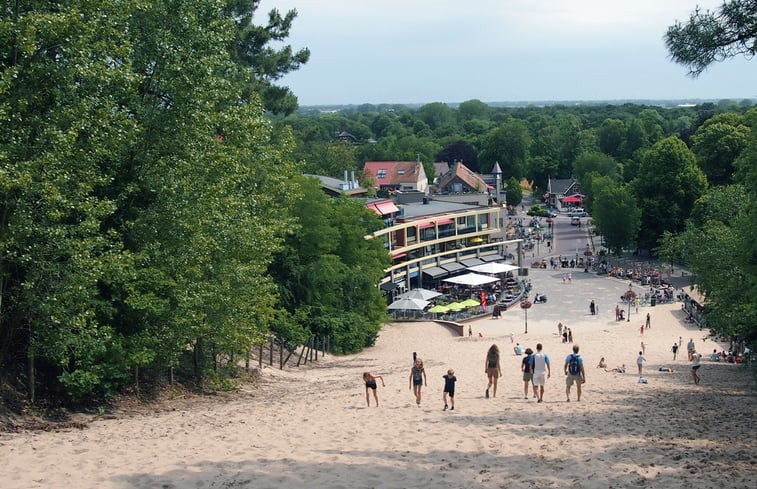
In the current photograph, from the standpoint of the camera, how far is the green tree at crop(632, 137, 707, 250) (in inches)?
2793

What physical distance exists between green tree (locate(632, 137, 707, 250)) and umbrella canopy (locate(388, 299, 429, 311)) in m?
31.8

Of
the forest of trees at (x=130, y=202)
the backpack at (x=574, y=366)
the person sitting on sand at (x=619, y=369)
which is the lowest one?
the person sitting on sand at (x=619, y=369)

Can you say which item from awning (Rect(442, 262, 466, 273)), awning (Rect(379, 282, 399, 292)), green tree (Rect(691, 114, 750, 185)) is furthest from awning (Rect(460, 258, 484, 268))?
green tree (Rect(691, 114, 750, 185))

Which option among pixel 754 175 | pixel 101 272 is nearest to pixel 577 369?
pixel 754 175

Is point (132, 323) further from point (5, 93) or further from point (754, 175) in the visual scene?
point (754, 175)

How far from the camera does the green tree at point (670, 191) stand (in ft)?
233

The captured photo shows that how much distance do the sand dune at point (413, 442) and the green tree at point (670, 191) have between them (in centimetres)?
4975

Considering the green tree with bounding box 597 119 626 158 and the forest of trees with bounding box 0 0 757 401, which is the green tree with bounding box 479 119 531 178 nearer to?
the green tree with bounding box 597 119 626 158

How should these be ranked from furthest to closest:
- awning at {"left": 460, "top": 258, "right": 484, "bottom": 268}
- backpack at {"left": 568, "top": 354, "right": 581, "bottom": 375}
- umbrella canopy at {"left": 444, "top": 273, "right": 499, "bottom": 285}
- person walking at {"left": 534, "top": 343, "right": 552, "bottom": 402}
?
awning at {"left": 460, "top": 258, "right": 484, "bottom": 268} → umbrella canopy at {"left": 444, "top": 273, "right": 499, "bottom": 285} → person walking at {"left": 534, "top": 343, "right": 552, "bottom": 402} → backpack at {"left": 568, "top": 354, "right": 581, "bottom": 375}

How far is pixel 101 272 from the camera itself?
14906 mm

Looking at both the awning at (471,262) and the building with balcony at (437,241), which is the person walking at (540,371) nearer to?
the building with balcony at (437,241)

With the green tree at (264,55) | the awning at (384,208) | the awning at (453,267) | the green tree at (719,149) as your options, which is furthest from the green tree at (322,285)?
the green tree at (719,149)

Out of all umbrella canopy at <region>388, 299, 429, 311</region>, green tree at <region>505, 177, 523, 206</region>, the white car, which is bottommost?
umbrella canopy at <region>388, 299, 429, 311</region>

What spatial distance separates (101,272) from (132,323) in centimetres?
323
